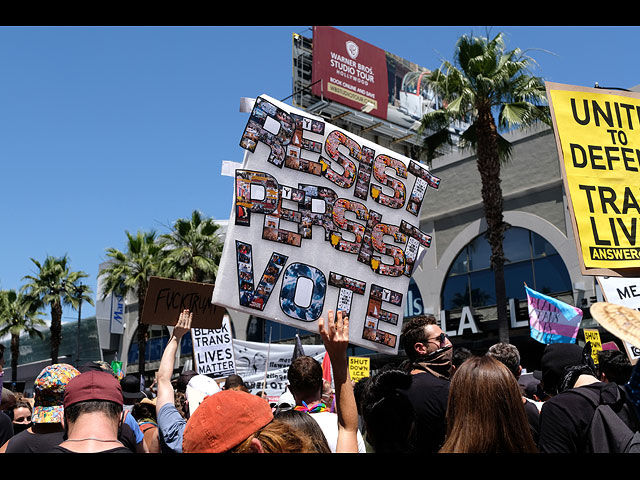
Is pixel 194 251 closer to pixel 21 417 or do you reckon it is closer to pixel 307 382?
pixel 21 417

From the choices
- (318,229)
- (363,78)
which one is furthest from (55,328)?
(318,229)

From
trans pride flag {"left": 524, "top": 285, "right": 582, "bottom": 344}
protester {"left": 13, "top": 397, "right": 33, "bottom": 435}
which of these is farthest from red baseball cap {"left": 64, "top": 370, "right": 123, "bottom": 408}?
trans pride flag {"left": 524, "top": 285, "right": 582, "bottom": 344}

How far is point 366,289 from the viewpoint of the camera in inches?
223

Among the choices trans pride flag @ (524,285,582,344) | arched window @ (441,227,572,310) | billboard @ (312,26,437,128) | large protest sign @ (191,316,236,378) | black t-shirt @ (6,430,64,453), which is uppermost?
billboard @ (312,26,437,128)

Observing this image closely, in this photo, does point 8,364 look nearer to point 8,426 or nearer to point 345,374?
point 8,426

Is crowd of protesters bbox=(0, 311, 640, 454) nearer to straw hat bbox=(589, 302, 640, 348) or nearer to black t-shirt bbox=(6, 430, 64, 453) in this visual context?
black t-shirt bbox=(6, 430, 64, 453)

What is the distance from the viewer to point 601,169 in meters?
5.11

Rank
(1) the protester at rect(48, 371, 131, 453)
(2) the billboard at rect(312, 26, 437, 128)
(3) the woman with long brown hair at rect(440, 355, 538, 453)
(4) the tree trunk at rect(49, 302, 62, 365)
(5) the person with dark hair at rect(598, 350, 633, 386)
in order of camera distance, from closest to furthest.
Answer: (3) the woman with long brown hair at rect(440, 355, 538, 453) → (1) the protester at rect(48, 371, 131, 453) → (5) the person with dark hair at rect(598, 350, 633, 386) → (4) the tree trunk at rect(49, 302, 62, 365) → (2) the billboard at rect(312, 26, 437, 128)

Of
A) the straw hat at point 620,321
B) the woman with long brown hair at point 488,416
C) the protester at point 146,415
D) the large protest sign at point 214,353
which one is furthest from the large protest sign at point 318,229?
the large protest sign at point 214,353

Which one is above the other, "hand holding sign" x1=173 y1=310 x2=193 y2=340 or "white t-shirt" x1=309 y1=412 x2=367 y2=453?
"hand holding sign" x1=173 y1=310 x2=193 y2=340

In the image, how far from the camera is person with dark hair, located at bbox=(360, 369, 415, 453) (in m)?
3.12

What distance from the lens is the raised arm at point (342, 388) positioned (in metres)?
2.93
